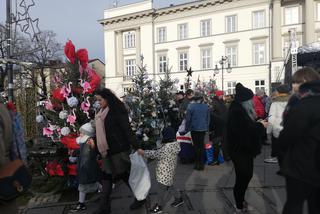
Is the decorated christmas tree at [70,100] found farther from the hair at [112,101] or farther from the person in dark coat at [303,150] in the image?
the person in dark coat at [303,150]

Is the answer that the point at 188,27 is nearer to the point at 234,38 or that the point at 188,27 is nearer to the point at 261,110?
the point at 234,38

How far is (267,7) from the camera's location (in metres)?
43.2

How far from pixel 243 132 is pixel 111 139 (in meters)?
1.78

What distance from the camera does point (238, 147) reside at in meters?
4.80

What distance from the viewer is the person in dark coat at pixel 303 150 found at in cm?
308

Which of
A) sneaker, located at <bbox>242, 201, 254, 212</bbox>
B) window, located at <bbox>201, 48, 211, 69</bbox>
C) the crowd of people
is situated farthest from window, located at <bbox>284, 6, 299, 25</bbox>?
sneaker, located at <bbox>242, 201, 254, 212</bbox>

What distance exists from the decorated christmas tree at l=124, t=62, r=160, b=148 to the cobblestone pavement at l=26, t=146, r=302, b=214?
2432 millimetres

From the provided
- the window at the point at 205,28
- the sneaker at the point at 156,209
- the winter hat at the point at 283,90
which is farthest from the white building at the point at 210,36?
the sneaker at the point at 156,209

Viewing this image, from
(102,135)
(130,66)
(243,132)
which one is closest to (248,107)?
(243,132)

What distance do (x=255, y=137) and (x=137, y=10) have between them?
51.3 meters

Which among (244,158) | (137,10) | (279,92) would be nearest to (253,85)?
(137,10)

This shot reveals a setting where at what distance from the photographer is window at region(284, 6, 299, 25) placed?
42031 millimetres

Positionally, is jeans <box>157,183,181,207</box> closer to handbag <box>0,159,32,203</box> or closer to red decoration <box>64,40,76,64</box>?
handbag <box>0,159,32,203</box>

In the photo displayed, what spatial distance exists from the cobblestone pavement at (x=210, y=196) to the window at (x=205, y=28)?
4189 centimetres
